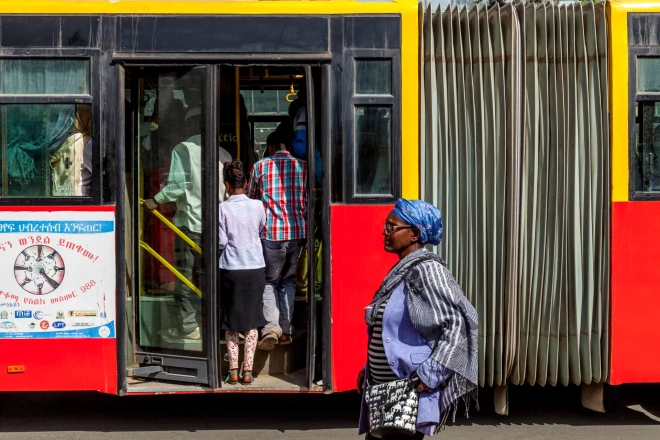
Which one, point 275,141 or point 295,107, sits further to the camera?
point 275,141

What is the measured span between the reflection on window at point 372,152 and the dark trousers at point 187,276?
3.93 ft

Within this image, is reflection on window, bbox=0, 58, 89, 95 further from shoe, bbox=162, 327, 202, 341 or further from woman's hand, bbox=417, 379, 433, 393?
woman's hand, bbox=417, 379, 433, 393

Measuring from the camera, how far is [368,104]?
5816mm

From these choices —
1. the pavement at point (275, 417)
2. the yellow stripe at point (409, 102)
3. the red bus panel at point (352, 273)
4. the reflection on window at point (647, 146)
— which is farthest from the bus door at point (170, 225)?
the reflection on window at point (647, 146)

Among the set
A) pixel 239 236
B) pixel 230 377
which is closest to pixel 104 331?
pixel 230 377

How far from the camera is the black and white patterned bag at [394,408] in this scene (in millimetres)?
3447

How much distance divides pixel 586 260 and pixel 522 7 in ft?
5.89

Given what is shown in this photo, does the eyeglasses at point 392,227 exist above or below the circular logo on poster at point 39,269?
above

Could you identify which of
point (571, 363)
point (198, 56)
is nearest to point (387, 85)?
point (198, 56)

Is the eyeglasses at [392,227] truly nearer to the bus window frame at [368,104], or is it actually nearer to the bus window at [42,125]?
the bus window frame at [368,104]

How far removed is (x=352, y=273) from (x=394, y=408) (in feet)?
7.83

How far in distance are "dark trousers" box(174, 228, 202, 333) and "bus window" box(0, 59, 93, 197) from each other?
741mm

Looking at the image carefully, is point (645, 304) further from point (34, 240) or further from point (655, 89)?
point (34, 240)

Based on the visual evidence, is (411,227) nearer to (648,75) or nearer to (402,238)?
(402,238)
